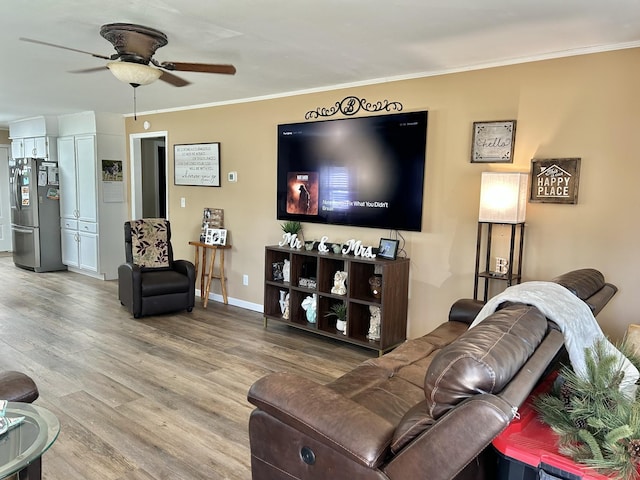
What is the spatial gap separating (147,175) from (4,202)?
159 inches

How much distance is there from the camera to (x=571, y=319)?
5.82ft

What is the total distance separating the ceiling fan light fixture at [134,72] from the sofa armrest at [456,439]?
8.21 ft

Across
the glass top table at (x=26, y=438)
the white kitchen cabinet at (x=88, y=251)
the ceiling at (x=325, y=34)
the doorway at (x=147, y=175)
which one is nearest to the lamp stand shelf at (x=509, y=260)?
the ceiling at (x=325, y=34)

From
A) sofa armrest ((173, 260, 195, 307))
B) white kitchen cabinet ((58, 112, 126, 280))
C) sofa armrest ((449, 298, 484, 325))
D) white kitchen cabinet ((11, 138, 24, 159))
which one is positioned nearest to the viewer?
sofa armrest ((449, 298, 484, 325))

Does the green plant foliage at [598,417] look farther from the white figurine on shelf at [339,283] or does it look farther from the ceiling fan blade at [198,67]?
the white figurine on shelf at [339,283]

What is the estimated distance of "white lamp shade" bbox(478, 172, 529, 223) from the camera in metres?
3.17

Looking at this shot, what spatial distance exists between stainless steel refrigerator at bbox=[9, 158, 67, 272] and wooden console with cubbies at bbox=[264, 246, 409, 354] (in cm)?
458

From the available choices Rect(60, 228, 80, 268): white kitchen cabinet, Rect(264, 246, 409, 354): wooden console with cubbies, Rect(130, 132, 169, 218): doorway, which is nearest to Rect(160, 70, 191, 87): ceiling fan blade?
Rect(264, 246, 409, 354): wooden console with cubbies

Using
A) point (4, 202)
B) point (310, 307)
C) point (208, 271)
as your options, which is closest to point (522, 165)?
point (310, 307)

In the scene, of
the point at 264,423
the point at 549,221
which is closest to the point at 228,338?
the point at 264,423

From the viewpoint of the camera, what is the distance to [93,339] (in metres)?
4.25

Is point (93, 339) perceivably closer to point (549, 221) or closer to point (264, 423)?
point (264, 423)

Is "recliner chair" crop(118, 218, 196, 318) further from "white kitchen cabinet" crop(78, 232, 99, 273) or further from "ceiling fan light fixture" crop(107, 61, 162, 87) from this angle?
"ceiling fan light fixture" crop(107, 61, 162, 87)

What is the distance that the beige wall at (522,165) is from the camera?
9.96 ft
